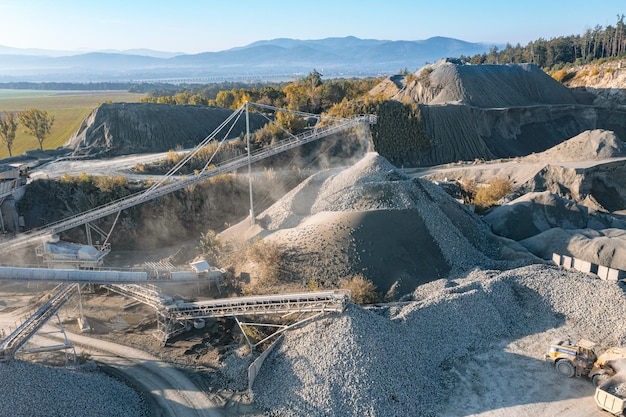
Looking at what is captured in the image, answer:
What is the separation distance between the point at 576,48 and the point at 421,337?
99987 mm

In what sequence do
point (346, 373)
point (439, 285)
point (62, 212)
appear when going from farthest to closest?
point (62, 212) < point (439, 285) < point (346, 373)

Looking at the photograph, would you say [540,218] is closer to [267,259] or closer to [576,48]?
[267,259]

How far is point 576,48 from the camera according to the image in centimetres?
9619

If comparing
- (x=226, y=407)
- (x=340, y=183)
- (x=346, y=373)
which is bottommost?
(x=226, y=407)

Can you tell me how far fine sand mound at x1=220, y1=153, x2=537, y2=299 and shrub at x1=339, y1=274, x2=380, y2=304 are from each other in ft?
2.05

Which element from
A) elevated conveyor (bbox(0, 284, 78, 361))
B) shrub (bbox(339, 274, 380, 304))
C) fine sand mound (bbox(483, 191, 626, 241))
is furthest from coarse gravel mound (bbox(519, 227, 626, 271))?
elevated conveyor (bbox(0, 284, 78, 361))

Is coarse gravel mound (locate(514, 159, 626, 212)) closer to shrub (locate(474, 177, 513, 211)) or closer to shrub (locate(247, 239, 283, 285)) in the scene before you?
shrub (locate(474, 177, 513, 211))

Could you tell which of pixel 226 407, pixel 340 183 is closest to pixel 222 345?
pixel 226 407

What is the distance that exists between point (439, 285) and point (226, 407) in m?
11.5

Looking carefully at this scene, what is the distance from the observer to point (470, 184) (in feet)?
130

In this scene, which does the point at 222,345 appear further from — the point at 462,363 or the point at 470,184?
the point at 470,184

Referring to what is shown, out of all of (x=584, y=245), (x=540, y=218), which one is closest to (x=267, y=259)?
(x=584, y=245)

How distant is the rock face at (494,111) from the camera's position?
53.8 metres

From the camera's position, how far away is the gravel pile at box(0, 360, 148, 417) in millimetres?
15398
